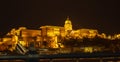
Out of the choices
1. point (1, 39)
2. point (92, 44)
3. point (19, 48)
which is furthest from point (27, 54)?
point (1, 39)

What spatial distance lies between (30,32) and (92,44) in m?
29.1

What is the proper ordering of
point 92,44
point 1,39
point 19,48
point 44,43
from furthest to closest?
point 1,39 < point 44,43 < point 92,44 < point 19,48

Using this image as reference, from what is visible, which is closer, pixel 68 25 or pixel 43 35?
pixel 43 35

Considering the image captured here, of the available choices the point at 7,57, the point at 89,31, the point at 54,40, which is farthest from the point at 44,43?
the point at 7,57

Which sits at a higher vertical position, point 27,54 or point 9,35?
point 9,35

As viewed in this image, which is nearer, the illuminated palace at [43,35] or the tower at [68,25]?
the illuminated palace at [43,35]

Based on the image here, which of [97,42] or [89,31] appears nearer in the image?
[97,42]

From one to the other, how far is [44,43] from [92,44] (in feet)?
64.0

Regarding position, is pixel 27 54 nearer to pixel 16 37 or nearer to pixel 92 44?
pixel 92 44

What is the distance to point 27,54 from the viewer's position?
2073 cm

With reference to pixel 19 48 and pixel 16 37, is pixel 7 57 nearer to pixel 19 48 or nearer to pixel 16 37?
pixel 19 48

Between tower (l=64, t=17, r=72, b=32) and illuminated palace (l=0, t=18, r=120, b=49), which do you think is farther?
tower (l=64, t=17, r=72, b=32)

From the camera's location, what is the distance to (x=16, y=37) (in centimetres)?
9694

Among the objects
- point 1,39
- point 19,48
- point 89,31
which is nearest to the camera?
point 19,48
